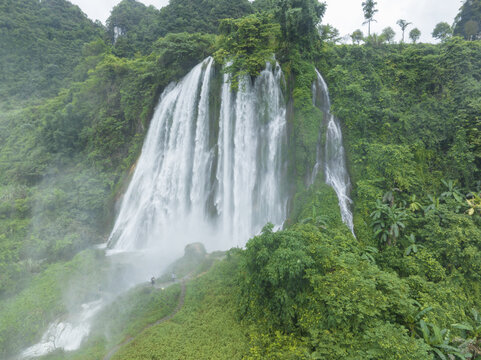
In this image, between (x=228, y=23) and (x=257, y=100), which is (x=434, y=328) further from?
(x=228, y=23)

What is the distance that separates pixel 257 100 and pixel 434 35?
2784 centimetres

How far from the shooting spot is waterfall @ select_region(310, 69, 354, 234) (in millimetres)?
12467

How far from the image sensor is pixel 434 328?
598cm

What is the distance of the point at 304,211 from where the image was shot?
11688mm

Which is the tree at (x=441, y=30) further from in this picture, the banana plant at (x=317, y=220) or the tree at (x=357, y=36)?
the banana plant at (x=317, y=220)

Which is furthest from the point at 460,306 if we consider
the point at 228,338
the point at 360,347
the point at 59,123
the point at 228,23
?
the point at 59,123

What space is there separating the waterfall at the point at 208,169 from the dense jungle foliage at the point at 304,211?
128 cm

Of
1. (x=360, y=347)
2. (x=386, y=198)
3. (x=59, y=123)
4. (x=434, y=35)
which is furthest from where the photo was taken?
(x=434, y=35)

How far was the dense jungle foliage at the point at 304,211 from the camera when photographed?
677cm

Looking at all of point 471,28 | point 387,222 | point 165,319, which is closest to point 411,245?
point 387,222

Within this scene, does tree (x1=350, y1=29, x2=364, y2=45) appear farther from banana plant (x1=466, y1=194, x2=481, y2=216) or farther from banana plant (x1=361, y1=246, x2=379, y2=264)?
banana plant (x1=361, y1=246, x2=379, y2=264)

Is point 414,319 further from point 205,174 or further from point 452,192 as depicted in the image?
point 205,174

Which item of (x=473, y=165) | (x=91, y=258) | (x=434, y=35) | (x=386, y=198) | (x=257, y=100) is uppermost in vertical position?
(x=434, y=35)

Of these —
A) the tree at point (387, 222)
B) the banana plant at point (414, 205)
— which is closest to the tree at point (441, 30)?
the banana plant at point (414, 205)
